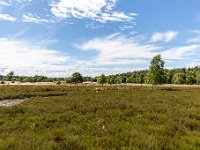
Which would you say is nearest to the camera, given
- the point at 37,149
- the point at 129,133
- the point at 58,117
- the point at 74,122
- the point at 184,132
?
the point at 37,149

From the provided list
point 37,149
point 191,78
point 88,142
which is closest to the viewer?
point 37,149

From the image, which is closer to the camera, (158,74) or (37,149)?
(37,149)

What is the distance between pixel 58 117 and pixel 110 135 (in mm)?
5933

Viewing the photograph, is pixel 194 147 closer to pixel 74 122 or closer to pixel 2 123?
pixel 74 122

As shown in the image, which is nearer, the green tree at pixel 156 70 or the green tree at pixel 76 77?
the green tree at pixel 156 70

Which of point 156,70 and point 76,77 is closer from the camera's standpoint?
point 156,70

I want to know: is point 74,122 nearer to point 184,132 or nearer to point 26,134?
point 26,134

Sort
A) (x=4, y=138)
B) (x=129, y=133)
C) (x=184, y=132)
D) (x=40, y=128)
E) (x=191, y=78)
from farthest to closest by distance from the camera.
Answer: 1. (x=191, y=78)
2. (x=40, y=128)
3. (x=184, y=132)
4. (x=129, y=133)
5. (x=4, y=138)

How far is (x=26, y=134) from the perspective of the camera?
35.6ft

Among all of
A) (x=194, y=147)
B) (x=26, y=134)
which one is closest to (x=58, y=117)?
(x=26, y=134)

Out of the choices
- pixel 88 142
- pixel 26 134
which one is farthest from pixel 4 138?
pixel 88 142

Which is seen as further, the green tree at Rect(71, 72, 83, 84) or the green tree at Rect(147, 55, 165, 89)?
the green tree at Rect(71, 72, 83, 84)

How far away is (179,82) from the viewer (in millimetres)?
146750

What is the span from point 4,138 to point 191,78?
137398 mm
